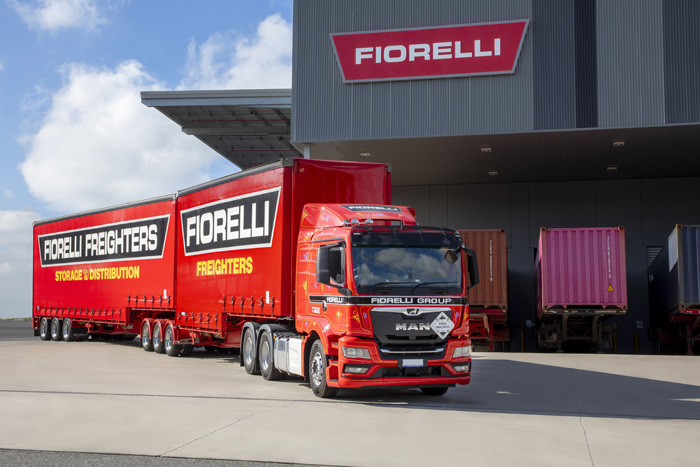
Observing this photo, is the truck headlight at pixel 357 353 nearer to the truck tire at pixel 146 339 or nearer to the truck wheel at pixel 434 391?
the truck wheel at pixel 434 391

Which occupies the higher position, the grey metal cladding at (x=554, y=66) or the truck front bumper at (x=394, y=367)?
the grey metal cladding at (x=554, y=66)

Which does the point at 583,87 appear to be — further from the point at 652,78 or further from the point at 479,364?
the point at 479,364

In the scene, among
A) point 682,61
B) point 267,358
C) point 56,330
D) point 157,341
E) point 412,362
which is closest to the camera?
point 412,362

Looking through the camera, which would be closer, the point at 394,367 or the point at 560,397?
the point at 394,367

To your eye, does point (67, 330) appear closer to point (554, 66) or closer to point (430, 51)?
point (430, 51)

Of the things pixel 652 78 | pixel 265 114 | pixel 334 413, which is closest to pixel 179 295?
pixel 334 413

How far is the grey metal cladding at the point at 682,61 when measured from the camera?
23000 millimetres

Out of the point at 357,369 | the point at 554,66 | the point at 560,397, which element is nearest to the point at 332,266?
the point at 357,369

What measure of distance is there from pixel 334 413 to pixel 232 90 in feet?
66.3

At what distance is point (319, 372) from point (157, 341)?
418 inches

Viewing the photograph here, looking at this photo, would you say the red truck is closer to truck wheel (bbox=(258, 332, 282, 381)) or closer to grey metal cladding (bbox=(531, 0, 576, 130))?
truck wheel (bbox=(258, 332, 282, 381))

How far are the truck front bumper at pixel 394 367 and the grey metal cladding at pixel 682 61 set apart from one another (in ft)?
51.3

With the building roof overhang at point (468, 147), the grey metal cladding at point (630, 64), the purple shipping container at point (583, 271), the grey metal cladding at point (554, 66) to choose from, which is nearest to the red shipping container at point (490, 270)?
the purple shipping container at point (583, 271)

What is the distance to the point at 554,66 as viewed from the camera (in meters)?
24.1
